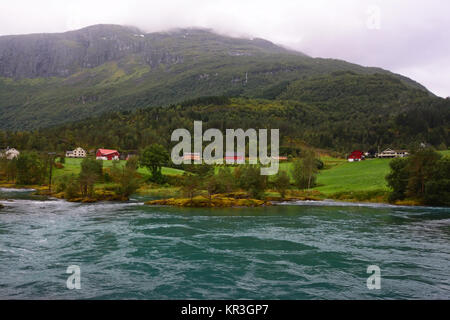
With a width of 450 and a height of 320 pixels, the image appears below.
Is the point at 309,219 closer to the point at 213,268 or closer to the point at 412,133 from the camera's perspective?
the point at 213,268

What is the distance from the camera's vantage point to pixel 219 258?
2380 cm

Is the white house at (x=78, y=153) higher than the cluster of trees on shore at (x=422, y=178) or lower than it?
higher

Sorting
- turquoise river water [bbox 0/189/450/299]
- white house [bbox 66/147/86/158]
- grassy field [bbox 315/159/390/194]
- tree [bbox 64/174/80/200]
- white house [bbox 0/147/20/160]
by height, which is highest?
white house [bbox 66/147/86/158]

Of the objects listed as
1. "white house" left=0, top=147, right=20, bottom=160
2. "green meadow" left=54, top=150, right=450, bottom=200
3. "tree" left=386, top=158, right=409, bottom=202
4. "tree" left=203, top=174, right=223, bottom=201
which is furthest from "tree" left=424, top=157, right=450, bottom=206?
"white house" left=0, top=147, right=20, bottom=160

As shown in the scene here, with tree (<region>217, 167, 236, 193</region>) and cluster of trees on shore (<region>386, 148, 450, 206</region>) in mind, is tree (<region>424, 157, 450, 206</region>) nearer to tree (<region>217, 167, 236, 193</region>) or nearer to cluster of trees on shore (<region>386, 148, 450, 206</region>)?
cluster of trees on shore (<region>386, 148, 450, 206</region>)

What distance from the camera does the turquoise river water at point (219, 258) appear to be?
17406 mm

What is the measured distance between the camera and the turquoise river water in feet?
57.1

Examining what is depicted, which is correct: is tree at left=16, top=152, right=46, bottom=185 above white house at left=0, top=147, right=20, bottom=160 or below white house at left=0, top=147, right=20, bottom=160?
below

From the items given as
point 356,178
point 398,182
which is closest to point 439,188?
point 398,182

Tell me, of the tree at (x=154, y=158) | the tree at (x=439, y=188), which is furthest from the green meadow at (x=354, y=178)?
the tree at (x=439, y=188)

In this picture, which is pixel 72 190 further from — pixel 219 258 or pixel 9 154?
pixel 9 154

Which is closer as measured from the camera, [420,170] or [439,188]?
[439,188]

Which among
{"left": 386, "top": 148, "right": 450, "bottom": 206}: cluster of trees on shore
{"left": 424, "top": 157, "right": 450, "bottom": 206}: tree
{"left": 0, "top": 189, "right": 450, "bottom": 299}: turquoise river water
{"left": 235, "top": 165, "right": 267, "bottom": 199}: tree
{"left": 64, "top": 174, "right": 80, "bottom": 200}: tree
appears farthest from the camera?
{"left": 235, "top": 165, "right": 267, "bottom": 199}: tree

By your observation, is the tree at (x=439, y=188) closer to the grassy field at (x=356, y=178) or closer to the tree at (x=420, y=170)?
the tree at (x=420, y=170)
